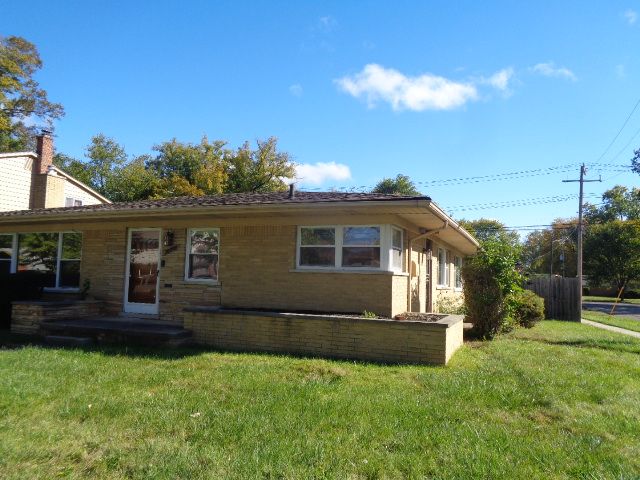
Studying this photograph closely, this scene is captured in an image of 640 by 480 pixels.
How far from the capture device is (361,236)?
10.4 meters

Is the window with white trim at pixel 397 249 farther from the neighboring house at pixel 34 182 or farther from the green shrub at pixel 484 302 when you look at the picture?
the neighboring house at pixel 34 182

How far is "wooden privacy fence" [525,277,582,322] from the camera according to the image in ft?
72.8

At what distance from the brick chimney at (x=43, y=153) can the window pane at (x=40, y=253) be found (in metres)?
7.64

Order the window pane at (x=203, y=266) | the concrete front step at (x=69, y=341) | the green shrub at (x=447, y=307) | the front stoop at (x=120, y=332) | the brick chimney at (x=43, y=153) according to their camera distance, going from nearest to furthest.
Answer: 1. the front stoop at (x=120, y=332)
2. the concrete front step at (x=69, y=341)
3. the window pane at (x=203, y=266)
4. the green shrub at (x=447, y=307)
5. the brick chimney at (x=43, y=153)

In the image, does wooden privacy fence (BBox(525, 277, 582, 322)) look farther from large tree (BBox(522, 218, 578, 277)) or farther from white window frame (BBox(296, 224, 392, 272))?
large tree (BBox(522, 218, 578, 277))

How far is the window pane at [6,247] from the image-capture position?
47.5ft

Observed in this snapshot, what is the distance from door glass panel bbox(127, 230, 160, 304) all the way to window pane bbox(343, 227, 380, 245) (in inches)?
201

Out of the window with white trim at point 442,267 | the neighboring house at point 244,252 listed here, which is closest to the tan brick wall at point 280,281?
the neighboring house at point 244,252

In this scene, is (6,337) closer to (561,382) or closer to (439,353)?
(439,353)

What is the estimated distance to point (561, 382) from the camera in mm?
7238

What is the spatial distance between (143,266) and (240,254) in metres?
2.93

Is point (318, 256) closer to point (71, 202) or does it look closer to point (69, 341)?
point (69, 341)

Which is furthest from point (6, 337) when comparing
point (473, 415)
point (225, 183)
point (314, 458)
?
point (225, 183)

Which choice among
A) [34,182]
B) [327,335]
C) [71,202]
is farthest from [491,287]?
[34,182]
